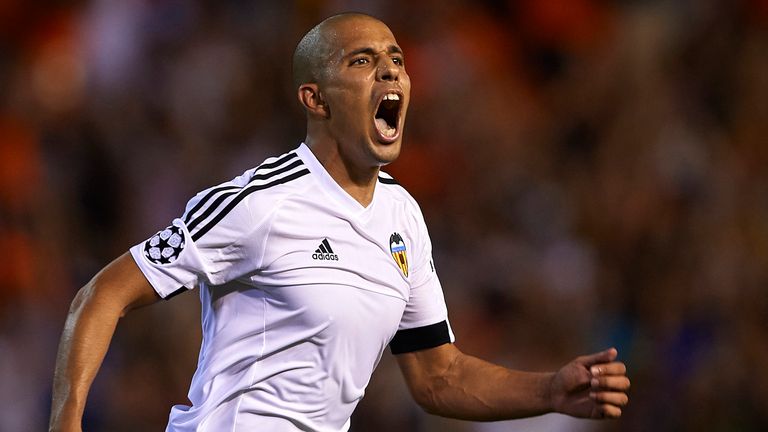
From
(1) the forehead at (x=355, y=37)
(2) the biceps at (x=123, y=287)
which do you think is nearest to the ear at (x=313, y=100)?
(1) the forehead at (x=355, y=37)

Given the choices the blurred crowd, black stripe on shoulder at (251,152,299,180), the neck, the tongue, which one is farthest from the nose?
the blurred crowd

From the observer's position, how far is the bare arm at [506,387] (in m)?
3.30

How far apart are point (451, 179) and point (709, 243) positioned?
1.63m

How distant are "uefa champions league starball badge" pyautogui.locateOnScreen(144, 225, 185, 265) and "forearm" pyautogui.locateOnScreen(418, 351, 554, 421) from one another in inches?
45.5

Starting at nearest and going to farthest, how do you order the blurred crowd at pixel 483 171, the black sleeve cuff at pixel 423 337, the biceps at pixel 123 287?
the biceps at pixel 123 287, the black sleeve cuff at pixel 423 337, the blurred crowd at pixel 483 171

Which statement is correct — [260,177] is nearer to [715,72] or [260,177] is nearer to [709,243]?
[709,243]

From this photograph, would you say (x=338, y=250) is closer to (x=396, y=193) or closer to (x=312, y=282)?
(x=312, y=282)

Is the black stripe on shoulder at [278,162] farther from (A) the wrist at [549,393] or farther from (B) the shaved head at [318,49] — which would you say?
(A) the wrist at [549,393]

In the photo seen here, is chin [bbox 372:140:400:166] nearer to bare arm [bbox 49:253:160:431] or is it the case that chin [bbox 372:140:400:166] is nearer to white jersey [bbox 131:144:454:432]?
white jersey [bbox 131:144:454:432]

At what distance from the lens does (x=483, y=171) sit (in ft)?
23.7

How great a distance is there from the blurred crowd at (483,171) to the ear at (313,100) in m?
2.94

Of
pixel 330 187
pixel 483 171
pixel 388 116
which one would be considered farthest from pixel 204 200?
pixel 483 171

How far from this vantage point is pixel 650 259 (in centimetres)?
681

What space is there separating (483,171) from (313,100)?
3.57 metres
